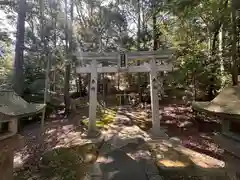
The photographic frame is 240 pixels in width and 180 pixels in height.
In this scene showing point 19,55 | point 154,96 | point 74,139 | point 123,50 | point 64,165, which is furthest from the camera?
point 123,50

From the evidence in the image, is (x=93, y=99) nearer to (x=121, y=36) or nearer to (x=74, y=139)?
(x=74, y=139)

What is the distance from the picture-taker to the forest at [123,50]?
806 cm

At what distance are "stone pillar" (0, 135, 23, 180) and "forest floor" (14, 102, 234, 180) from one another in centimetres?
193

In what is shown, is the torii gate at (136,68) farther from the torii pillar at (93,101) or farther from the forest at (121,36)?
the forest at (121,36)

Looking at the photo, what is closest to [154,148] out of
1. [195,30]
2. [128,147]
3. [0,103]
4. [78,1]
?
[128,147]

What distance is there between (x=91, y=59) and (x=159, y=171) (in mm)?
6357

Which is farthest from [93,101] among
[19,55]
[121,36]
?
[121,36]

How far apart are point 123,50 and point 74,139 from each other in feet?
26.1

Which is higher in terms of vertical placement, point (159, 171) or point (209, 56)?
point (209, 56)

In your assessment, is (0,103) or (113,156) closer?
(0,103)

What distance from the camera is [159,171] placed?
638cm

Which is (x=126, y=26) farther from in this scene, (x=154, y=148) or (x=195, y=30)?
(x=154, y=148)

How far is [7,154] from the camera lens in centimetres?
443

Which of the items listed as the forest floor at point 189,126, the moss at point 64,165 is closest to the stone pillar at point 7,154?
the moss at point 64,165
